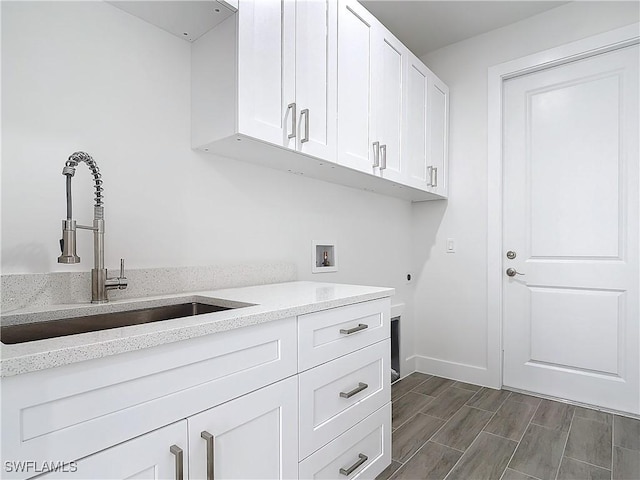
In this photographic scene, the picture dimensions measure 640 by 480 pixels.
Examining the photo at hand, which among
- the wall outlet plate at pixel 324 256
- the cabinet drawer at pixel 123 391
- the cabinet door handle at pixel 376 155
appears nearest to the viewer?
the cabinet drawer at pixel 123 391

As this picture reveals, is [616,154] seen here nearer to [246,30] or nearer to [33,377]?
[246,30]

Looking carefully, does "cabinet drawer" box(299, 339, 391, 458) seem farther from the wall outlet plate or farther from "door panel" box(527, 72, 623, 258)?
"door panel" box(527, 72, 623, 258)

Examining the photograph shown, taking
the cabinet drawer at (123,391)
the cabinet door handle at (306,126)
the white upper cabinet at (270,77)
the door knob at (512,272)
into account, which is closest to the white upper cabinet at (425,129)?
the door knob at (512,272)

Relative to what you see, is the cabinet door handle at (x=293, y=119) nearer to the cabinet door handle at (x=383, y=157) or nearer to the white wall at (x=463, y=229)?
the cabinet door handle at (x=383, y=157)

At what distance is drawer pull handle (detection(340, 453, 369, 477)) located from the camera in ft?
4.59

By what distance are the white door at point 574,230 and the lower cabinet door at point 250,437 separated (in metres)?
2.17

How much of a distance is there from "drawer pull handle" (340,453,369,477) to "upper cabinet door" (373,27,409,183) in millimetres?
1390

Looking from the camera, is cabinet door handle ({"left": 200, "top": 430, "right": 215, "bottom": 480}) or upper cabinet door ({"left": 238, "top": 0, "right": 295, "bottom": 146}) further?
upper cabinet door ({"left": 238, "top": 0, "right": 295, "bottom": 146})

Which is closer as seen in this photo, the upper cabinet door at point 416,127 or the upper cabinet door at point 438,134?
the upper cabinet door at point 416,127

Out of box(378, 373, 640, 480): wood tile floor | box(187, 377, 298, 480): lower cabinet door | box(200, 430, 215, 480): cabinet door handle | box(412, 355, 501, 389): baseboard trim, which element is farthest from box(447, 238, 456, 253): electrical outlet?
box(200, 430, 215, 480): cabinet door handle

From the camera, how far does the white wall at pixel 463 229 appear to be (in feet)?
9.13

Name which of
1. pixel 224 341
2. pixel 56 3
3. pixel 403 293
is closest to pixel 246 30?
pixel 56 3

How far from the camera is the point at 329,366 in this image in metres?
1.33

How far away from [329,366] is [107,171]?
106 cm
